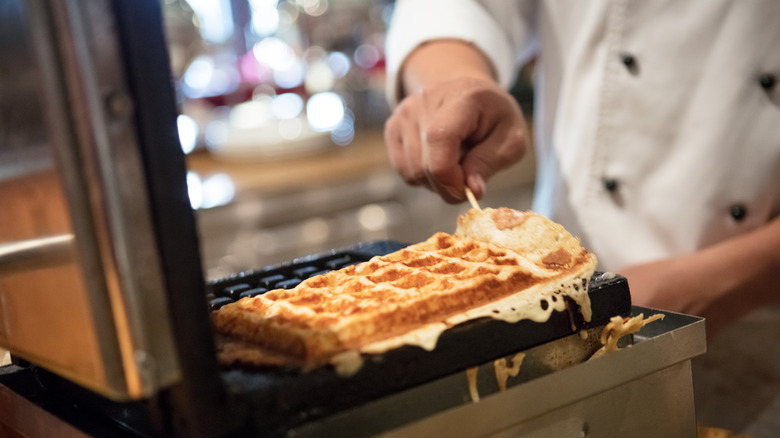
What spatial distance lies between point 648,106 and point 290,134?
2093mm

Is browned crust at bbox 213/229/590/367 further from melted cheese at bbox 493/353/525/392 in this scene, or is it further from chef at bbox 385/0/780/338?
→ chef at bbox 385/0/780/338

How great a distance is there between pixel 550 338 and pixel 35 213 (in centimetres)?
47

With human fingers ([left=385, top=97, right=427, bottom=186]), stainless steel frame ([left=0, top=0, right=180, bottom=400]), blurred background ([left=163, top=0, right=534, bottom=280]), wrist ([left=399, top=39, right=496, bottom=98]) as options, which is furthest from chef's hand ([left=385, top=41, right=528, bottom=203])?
blurred background ([left=163, top=0, right=534, bottom=280])

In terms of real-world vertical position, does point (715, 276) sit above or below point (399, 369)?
below

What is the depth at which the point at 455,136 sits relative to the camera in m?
1.07

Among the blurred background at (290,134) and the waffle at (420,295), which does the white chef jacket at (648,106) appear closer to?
the waffle at (420,295)

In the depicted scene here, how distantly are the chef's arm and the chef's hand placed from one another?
1.05 feet

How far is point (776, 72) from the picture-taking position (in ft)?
4.19

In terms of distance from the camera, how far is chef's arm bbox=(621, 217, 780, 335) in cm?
123

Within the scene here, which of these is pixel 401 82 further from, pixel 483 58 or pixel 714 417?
pixel 714 417

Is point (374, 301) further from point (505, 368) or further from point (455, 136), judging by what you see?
point (455, 136)

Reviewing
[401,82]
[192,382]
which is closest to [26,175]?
[192,382]

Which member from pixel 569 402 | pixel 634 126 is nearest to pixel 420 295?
pixel 569 402

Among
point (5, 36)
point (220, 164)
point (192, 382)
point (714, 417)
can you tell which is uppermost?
point (5, 36)
